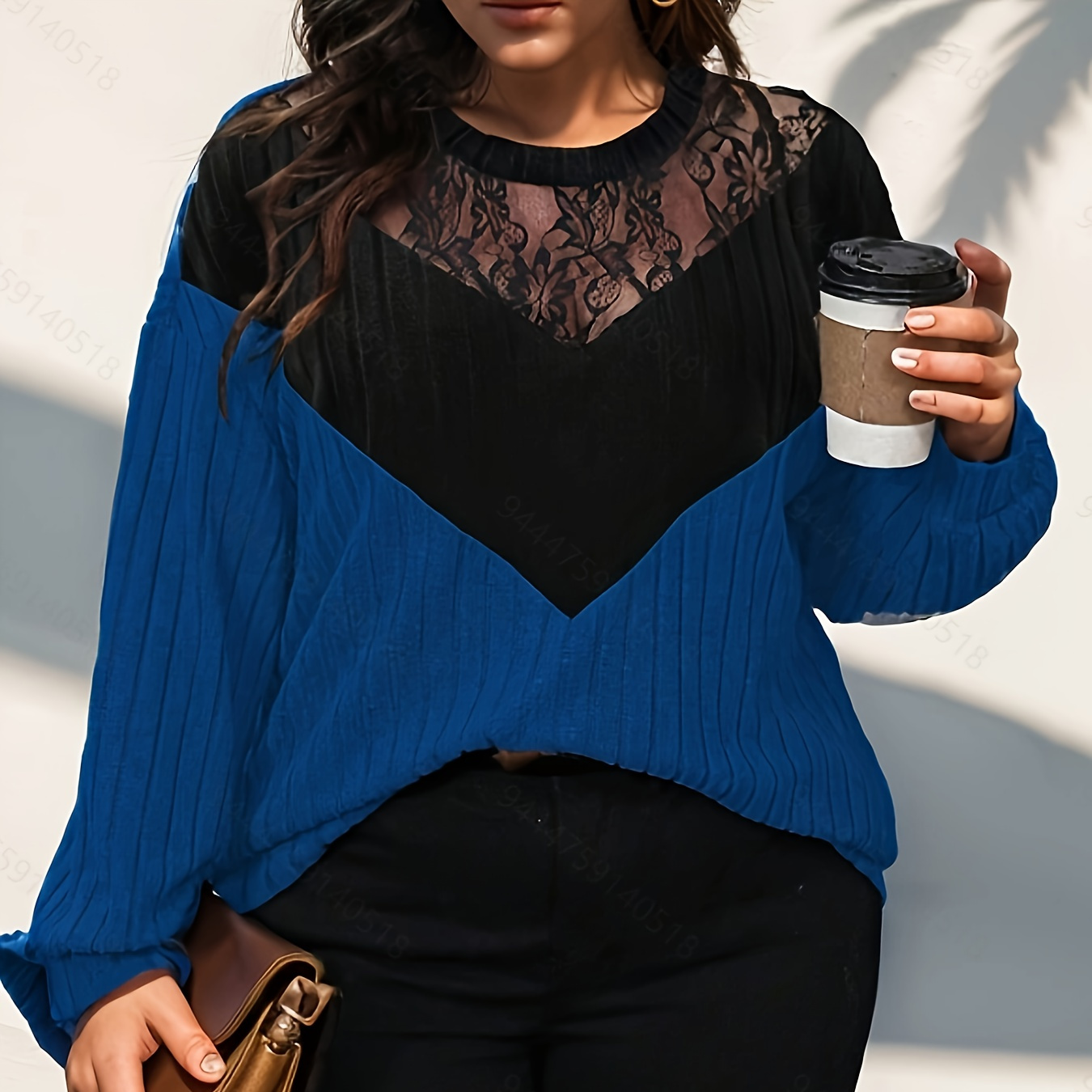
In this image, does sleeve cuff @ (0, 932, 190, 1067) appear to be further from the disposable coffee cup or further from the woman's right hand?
the disposable coffee cup

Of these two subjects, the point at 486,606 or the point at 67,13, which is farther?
the point at 67,13

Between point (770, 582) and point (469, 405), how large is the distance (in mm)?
232

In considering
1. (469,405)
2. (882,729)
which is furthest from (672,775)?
(882,729)

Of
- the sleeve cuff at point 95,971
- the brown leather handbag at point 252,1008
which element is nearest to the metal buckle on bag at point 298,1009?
the brown leather handbag at point 252,1008

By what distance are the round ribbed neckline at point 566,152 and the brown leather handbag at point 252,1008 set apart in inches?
20.7

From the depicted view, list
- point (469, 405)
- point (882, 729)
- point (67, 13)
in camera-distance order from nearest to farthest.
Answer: point (469, 405) < point (882, 729) < point (67, 13)

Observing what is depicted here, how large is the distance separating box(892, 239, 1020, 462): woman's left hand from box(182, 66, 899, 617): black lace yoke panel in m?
0.11

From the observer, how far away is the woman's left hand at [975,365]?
1061 millimetres

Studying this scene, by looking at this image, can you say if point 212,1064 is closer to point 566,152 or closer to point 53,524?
point 566,152

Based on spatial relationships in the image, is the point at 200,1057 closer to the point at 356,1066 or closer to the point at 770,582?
the point at 356,1066

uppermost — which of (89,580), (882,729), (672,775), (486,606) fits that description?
(486,606)

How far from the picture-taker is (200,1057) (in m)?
1.17

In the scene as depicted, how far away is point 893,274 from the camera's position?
105cm

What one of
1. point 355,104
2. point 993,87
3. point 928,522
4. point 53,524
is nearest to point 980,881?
point 993,87
